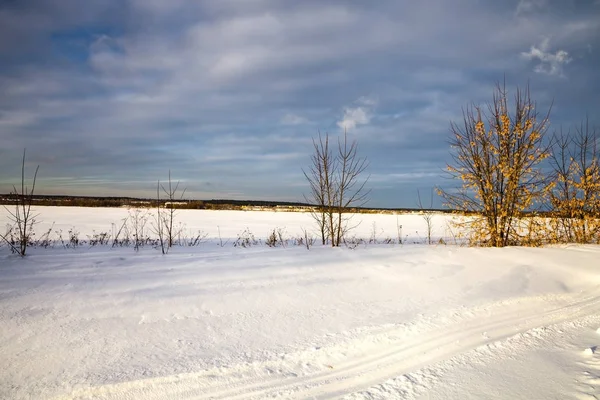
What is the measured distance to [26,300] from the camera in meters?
4.16

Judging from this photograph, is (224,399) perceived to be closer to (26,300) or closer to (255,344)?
(255,344)

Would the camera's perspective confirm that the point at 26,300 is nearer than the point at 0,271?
Yes

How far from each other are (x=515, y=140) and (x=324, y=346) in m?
8.71

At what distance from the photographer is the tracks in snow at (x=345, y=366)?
2.56m

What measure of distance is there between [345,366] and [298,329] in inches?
34.0

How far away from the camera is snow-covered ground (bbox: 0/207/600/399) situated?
8.65ft

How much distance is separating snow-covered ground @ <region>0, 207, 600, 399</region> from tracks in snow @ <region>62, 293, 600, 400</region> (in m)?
0.01

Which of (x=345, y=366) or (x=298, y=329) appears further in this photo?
(x=298, y=329)

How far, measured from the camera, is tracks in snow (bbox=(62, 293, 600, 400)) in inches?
101

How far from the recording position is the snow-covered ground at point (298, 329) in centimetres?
264

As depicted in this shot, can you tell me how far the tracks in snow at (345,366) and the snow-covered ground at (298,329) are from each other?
0.01 metres

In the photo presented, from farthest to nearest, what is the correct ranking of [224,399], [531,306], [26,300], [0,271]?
1. [0,271]
2. [531,306]
3. [26,300]
4. [224,399]

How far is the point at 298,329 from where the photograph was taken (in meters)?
3.70

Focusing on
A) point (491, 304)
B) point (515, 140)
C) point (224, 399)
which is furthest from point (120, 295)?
point (515, 140)
